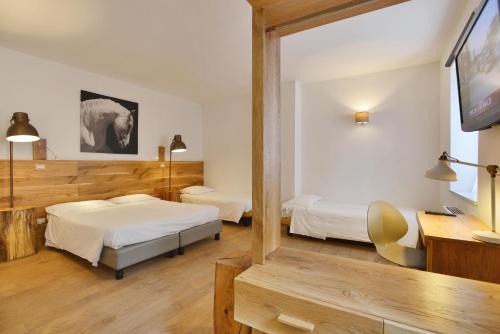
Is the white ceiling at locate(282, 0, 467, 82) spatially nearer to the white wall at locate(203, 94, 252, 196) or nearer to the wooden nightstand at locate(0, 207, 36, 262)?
the white wall at locate(203, 94, 252, 196)

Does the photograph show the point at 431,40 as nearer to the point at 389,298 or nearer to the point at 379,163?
the point at 379,163

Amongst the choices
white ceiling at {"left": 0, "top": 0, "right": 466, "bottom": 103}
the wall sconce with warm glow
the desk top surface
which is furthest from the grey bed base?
the wall sconce with warm glow

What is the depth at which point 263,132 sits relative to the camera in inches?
40.8

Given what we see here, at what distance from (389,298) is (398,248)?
1.46 meters

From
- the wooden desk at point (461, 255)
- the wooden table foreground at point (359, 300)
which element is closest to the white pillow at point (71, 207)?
the wooden table foreground at point (359, 300)

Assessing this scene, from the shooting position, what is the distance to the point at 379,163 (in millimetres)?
3953

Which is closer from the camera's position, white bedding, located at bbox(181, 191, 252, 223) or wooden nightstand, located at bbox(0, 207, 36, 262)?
wooden nightstand, located at bbox(0, 207, 36, 262)

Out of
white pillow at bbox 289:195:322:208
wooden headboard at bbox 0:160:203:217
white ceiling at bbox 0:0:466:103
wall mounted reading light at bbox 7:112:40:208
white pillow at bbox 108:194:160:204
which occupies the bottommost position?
white pillow at bbox 289:195:322:208

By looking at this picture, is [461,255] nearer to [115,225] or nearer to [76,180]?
[115,225]

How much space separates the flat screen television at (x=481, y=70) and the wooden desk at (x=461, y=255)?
2.31ft

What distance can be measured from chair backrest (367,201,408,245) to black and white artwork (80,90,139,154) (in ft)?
13.1

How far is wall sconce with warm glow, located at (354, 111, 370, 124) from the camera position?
153 inches

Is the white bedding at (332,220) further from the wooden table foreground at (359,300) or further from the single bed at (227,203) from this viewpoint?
the wooden table foreground at (359,300)

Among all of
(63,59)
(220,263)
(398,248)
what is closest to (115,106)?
(63,59)
